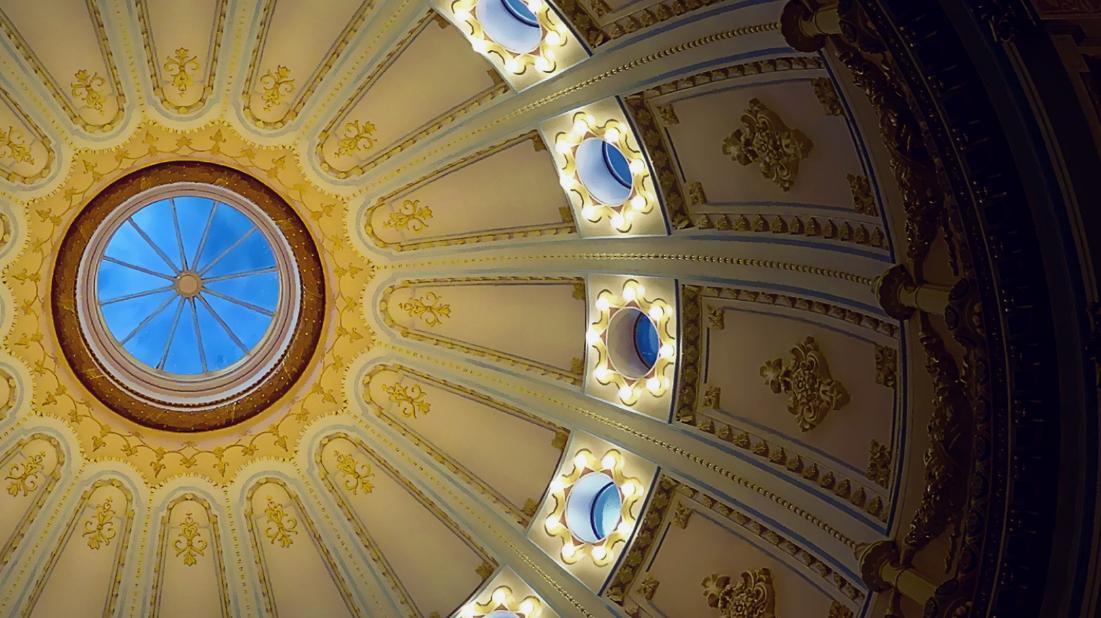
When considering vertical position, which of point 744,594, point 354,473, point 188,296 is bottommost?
point 354,473

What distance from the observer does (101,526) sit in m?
15.4

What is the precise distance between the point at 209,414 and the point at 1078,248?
12.3 m

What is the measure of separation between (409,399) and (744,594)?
5981mm

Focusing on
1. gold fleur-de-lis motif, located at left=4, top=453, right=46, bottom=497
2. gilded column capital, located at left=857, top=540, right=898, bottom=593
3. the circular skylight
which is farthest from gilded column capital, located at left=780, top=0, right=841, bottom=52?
gold fleur-de-lis motif, located at left=4, top=453, right=46, bottom=497

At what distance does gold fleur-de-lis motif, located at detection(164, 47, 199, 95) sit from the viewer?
1412 cm

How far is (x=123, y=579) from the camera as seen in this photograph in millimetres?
15242

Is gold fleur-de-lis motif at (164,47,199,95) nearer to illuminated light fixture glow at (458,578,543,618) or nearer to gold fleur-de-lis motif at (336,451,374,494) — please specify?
gold fleur-de-lis motif at (336,451,374,494)

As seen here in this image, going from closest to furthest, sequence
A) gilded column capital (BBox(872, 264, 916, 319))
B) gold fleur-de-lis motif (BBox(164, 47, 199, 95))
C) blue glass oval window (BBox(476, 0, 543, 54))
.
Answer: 1. gilded column capital (BBox(872, 264, 916, 319))
2. blue glass oval window (BBox(476, 0, 543, 54))
3. gold fleur-de-lis motif (BBox(164, 47, 199, 95))

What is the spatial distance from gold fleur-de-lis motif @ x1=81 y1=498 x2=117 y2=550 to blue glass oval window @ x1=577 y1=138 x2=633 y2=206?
8.39 meters

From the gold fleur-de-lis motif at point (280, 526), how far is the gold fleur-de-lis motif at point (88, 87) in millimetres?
6194

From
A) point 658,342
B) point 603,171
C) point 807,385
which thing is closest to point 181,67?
point 603,171

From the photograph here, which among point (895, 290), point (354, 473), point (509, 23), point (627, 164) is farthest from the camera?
point (354, 473)

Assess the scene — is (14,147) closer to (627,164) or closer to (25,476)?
(25,476)

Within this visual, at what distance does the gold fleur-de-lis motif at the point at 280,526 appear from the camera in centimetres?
1551
